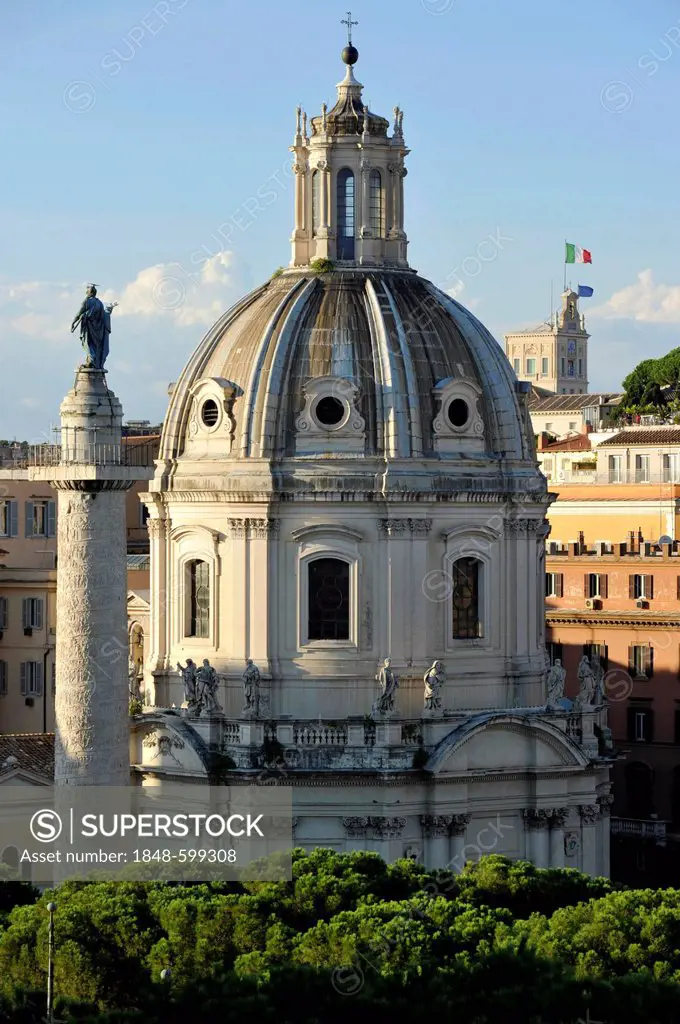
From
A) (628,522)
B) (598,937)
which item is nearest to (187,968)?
(598,937)

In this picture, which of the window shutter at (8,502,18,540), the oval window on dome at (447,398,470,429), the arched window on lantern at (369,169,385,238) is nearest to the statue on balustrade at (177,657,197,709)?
the oval window on dome at (447,398,470,429)

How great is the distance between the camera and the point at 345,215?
89.2 m

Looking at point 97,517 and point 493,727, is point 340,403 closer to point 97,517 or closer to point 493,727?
point 493,727

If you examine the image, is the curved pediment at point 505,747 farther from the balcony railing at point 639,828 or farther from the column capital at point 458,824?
the balcony railing at point 639,828

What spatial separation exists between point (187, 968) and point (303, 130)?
2762 cm

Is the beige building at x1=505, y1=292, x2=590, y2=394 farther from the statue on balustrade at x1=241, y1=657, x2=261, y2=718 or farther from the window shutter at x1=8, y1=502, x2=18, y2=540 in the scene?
the statue on balustrade at x1=241, y1=657, x2=261, y2=718

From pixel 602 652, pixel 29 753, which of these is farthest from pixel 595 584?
pixel 29 753

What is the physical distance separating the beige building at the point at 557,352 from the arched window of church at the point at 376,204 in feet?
313

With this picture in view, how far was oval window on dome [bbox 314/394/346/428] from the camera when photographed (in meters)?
85.4

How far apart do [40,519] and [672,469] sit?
2893 cm

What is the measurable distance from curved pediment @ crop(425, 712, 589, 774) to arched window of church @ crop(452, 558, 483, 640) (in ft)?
7.87

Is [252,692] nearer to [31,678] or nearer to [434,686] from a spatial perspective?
[434,686]

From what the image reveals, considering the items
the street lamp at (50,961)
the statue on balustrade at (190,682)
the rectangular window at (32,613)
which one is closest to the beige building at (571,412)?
the rectangular window at (32,613)

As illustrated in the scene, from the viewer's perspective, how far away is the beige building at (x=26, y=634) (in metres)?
102
